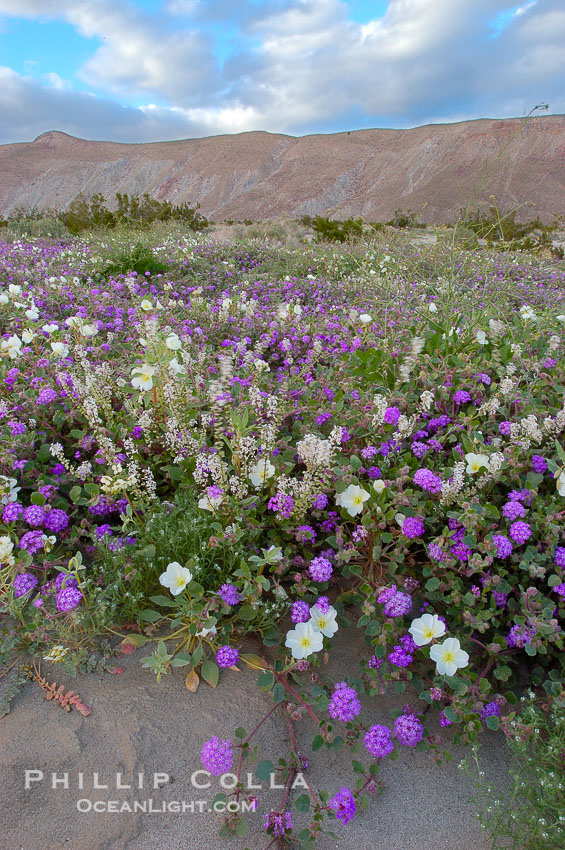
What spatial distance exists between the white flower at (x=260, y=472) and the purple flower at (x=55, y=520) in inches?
33.1

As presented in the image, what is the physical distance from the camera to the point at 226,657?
1.87 meters

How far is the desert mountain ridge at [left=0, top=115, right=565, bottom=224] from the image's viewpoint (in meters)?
49.9

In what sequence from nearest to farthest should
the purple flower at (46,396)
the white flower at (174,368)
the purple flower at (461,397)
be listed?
the white flower at (174,368) < the purple flower at (461,397) < the purple flower at (46,396)

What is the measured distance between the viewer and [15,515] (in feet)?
7.06

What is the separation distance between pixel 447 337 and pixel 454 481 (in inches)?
61.2

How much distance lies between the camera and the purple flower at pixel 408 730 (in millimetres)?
1715

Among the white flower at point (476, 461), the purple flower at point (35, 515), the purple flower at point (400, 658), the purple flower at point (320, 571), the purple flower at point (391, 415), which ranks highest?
the purple flower at point (391, 415)

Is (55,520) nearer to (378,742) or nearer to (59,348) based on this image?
(59,348)

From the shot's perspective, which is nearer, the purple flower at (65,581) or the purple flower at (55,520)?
the purple flower at (65,581)

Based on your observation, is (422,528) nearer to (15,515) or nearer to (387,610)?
(387,610)

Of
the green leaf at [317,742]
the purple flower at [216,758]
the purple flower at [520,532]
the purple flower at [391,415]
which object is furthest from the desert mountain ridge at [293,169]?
the purple flower at [216,758]

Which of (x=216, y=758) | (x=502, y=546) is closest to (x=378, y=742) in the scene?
(x=216, y=758)

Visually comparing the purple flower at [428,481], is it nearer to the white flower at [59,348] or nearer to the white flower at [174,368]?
the white flower at [174,368]

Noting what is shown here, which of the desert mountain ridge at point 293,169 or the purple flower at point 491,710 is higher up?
the desert mountain ridge at point 293,169
